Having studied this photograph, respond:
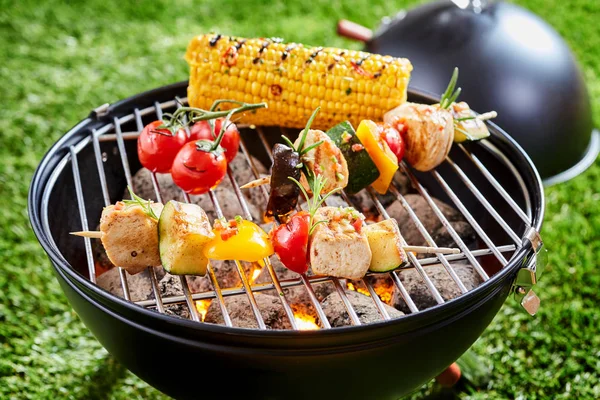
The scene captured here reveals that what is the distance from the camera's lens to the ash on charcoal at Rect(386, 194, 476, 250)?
8.21 ft

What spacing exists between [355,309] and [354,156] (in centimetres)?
54

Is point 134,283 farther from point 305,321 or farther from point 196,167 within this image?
point 305,321

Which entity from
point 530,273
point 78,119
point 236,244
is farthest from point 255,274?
point 78,119

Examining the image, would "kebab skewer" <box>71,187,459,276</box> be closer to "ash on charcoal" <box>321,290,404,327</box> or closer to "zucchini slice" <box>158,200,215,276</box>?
"zucchini slice" <box>158,200,215,276</box>

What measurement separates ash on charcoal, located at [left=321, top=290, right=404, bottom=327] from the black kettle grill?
1512mm

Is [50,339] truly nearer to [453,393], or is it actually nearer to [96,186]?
[96,186]

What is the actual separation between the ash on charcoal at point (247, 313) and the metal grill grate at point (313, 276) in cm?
5

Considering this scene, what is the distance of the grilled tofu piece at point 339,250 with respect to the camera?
1842mm

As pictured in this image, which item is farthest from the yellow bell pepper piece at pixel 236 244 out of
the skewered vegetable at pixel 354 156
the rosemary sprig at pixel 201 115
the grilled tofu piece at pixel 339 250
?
the skewered vegetable at pixel 354 156

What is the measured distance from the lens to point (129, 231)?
1873 mm

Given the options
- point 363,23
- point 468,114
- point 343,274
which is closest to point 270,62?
point 468,114

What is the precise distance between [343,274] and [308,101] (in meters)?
0.82

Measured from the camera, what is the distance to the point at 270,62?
2.41 meters

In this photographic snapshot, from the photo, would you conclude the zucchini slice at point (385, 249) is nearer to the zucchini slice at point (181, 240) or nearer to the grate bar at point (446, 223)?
the grate bar at point (446, 223)
